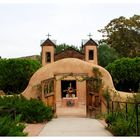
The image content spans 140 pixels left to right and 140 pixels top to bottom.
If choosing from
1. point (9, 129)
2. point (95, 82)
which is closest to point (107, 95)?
point (95, 82)

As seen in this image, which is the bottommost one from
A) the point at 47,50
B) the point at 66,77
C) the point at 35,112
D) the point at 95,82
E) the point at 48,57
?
the point at 35,112

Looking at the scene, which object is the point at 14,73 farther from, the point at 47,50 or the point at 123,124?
the point at 123,124

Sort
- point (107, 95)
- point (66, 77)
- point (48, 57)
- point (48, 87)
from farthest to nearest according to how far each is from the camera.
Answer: point (48, 57)
point (66, 77)
point (48, 87)
point (107, 95)

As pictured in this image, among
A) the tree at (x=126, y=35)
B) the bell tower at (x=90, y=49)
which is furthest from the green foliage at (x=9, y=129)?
the tree at (x=126, y=35)

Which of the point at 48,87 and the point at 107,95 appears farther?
the point at 48,87

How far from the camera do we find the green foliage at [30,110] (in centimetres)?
1817

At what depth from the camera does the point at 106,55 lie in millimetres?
43469

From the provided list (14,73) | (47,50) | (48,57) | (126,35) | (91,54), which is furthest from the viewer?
(126,35)

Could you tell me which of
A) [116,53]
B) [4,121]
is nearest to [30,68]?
[116,53]

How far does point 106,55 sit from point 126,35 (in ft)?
9.87

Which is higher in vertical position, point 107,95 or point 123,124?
point 107,95

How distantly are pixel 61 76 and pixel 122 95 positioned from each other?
12.1 ft

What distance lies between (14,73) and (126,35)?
1724 centimetres

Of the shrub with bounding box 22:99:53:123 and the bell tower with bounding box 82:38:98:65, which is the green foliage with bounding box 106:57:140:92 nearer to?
the bell tower with bounding box 82:38:98:65
